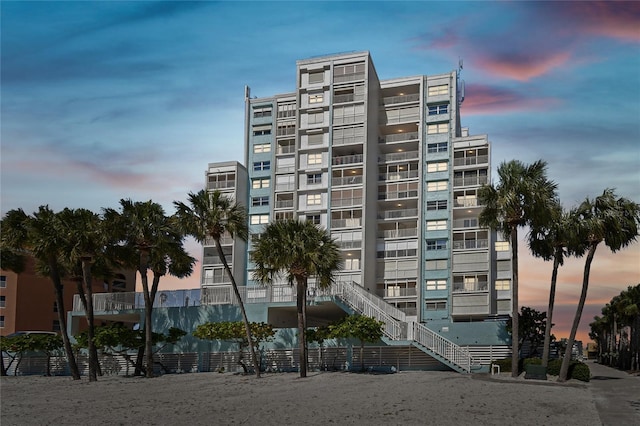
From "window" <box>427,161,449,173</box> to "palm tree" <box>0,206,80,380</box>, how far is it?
41.3m

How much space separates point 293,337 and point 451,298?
27178mm

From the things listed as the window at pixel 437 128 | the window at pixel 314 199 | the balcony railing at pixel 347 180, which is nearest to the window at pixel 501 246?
the window at pixel 437 128

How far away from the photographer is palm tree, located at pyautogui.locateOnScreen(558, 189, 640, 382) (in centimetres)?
4072

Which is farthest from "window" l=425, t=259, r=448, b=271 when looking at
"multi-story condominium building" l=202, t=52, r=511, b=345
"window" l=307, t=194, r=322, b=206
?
"window" l=307, t=194, r=322, b=206

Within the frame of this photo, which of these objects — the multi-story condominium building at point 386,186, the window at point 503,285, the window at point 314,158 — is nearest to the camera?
the window at point 503,285

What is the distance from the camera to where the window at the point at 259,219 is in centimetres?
8223

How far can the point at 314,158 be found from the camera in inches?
3137

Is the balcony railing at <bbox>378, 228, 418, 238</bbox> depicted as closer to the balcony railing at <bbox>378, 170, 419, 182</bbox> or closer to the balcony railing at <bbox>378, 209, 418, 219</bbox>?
the balcony railing at <bbox>378, 209, 418, 219</bbox>

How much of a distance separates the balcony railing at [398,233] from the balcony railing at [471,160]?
823cm

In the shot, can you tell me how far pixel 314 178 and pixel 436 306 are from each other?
18.9m

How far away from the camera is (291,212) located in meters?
79.2

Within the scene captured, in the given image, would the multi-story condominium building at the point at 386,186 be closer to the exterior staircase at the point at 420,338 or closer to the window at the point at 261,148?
the window at the point at 261,148

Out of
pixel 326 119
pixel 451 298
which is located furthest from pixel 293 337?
pixel 326 119

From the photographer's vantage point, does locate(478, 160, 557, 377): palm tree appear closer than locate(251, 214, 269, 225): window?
Yes
